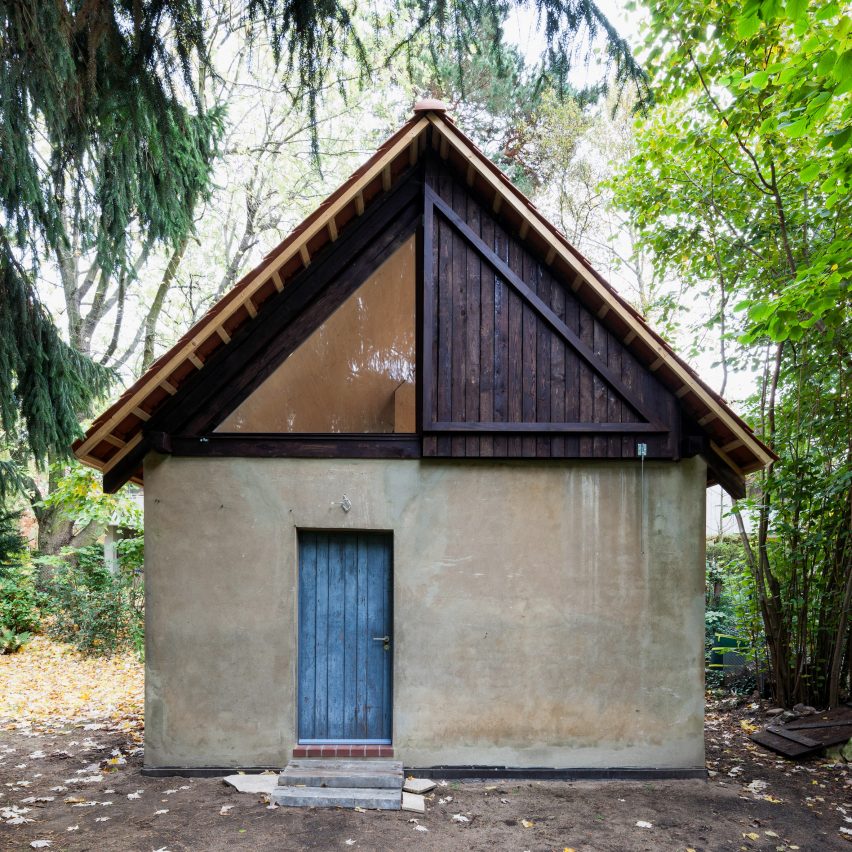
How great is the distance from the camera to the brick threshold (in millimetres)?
6484

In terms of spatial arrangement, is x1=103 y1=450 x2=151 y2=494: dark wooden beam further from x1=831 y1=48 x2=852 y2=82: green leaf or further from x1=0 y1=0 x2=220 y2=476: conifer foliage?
x1=831 y1=48 x2=852 y2=82: green leaf

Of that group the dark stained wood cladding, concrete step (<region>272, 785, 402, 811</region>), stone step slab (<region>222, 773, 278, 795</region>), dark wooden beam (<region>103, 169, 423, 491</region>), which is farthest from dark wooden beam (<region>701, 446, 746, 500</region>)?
stone step slab (<region>222, 773, 278, 795</region>)

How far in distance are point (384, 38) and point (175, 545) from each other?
481 centimetres

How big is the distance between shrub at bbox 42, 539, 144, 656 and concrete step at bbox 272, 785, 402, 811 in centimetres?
771

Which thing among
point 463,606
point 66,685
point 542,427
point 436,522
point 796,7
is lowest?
point 66,685

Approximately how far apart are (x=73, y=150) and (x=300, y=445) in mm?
3268

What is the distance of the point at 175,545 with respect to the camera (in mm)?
6613

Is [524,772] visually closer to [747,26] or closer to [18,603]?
[747,26]

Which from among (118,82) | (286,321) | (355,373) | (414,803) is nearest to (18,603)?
(286,321)

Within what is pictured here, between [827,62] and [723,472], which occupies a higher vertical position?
[827,62]

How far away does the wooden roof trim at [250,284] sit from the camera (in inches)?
240

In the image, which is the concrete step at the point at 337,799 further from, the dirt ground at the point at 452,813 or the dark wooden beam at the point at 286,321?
the dark wooden beam at the point at 286,321

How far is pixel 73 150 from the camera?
418 cm

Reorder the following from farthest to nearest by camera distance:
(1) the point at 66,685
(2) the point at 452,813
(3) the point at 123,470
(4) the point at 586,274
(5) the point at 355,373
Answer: (1) the point at 66,685 → (3) the point at 123,470 → (5) the point at 355,373 → (4) the point at 586,274 → (2) the point at 452,813
